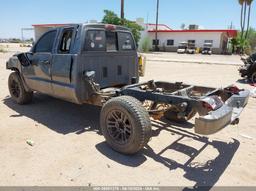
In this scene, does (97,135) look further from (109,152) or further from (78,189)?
(78,189)

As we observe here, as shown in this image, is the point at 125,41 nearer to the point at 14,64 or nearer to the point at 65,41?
the point at 65,41

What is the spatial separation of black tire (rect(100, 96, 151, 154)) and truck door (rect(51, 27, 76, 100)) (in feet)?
3.81

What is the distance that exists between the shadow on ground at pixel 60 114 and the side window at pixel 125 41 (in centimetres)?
173

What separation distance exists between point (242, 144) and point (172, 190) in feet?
6.95

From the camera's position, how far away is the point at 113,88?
218 inches

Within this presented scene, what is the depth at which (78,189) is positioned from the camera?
10.6 ft

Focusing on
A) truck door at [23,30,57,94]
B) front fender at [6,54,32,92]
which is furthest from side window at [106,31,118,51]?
front fender at [6,54,32,92]

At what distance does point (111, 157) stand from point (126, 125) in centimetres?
56

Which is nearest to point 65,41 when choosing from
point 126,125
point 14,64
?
point 14,64

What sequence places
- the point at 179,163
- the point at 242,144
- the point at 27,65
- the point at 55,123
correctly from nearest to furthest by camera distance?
1. the point at 179,163
2. the point at 242,144
3. the point at 55,123
4. the point at 27,65

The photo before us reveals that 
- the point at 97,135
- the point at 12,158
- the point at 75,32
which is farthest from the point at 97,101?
the point at 12,158

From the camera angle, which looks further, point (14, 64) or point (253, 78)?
point (253, 78)

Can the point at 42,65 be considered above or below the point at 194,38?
below

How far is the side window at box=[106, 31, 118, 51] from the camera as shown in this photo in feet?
18.1
